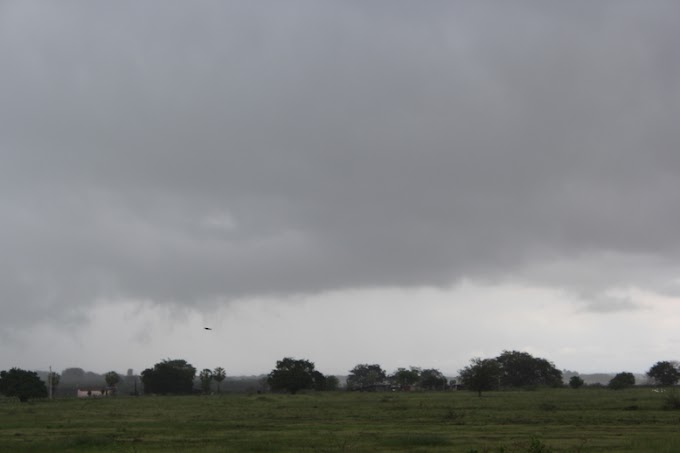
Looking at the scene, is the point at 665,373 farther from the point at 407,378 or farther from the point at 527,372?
the point at 407,378

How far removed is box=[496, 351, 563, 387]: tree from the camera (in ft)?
619

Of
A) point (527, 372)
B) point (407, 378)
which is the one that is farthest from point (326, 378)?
point (527, 372)

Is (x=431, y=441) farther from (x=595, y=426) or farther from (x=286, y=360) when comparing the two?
(x=286, y=360)

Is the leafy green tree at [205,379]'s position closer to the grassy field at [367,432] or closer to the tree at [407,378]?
the tree at [407,378]

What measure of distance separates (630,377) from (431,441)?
142 meters

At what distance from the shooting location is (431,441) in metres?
34.2

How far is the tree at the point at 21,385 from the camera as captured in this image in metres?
109

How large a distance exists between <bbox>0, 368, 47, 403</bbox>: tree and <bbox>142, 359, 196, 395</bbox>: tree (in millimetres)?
37832

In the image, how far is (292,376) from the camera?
134m

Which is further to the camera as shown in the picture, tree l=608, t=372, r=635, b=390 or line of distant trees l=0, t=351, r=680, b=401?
tree l=608, t=372, r=635, b=390

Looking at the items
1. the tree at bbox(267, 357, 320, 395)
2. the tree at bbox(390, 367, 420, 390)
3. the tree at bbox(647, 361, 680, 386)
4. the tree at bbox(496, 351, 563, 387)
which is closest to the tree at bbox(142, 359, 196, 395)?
the tree at bbox(267, 357, 320, 395)

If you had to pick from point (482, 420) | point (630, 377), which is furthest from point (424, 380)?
point (482, 420)

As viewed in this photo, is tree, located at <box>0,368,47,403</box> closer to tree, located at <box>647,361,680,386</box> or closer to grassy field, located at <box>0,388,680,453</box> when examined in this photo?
grassy field, located at <box>0,388,680,453</box>

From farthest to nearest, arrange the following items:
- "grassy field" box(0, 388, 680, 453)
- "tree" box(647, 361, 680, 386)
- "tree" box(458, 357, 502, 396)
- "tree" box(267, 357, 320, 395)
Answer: "tree" box(647, 361, 680, 386) → "tree" box(267, 357, 320, 395) → "tree" box(458, 357, 502, 396) → "grassy field" box(0, 388, 680, 453)
